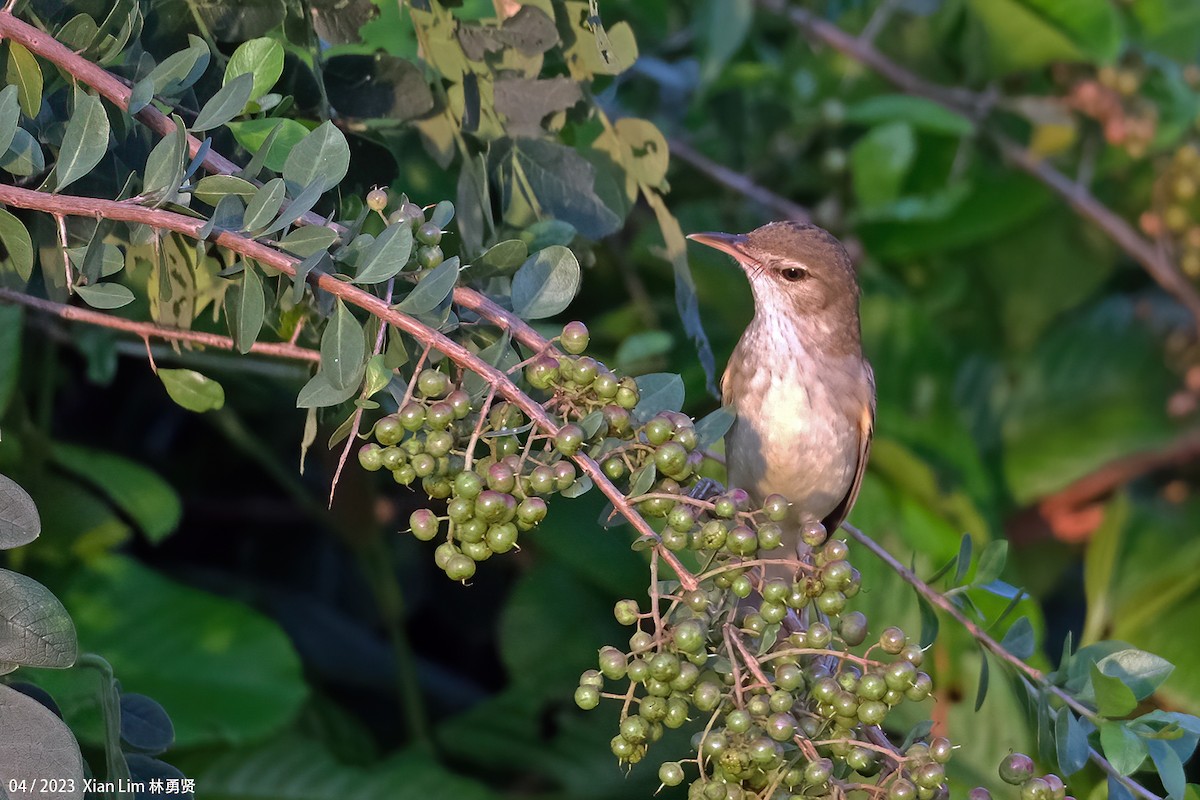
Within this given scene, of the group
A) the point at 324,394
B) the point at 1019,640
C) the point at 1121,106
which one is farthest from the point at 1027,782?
the point at 1121,106

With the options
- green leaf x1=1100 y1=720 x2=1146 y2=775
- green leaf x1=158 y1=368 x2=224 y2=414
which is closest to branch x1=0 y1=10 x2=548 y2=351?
green leaf x1=158 y1=368 x2=224 y2=414

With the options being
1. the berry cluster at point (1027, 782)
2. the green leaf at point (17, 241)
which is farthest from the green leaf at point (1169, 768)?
the green leaf at point (17, 241)

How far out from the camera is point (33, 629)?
1.51 m

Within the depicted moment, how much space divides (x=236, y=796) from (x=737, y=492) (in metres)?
→ 2.12

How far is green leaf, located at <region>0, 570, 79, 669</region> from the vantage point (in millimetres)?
1506

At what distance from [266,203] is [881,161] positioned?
2.81 m

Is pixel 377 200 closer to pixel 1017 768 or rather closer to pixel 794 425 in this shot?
pixel 1017 768

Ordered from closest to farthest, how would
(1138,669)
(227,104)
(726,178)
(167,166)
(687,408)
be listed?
(167,166)
(227,104)
(1138,669)
(726,178)
(687,408)

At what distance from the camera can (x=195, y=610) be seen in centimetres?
329

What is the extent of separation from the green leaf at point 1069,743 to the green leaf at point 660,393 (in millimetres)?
759

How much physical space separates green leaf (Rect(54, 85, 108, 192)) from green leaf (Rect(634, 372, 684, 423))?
79 centimetres

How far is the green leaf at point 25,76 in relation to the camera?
1734mm

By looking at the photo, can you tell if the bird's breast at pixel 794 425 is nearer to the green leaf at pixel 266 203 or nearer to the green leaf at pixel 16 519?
the green leaf at pixel 266 203

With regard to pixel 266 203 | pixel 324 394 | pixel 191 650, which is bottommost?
pixel 191 650
